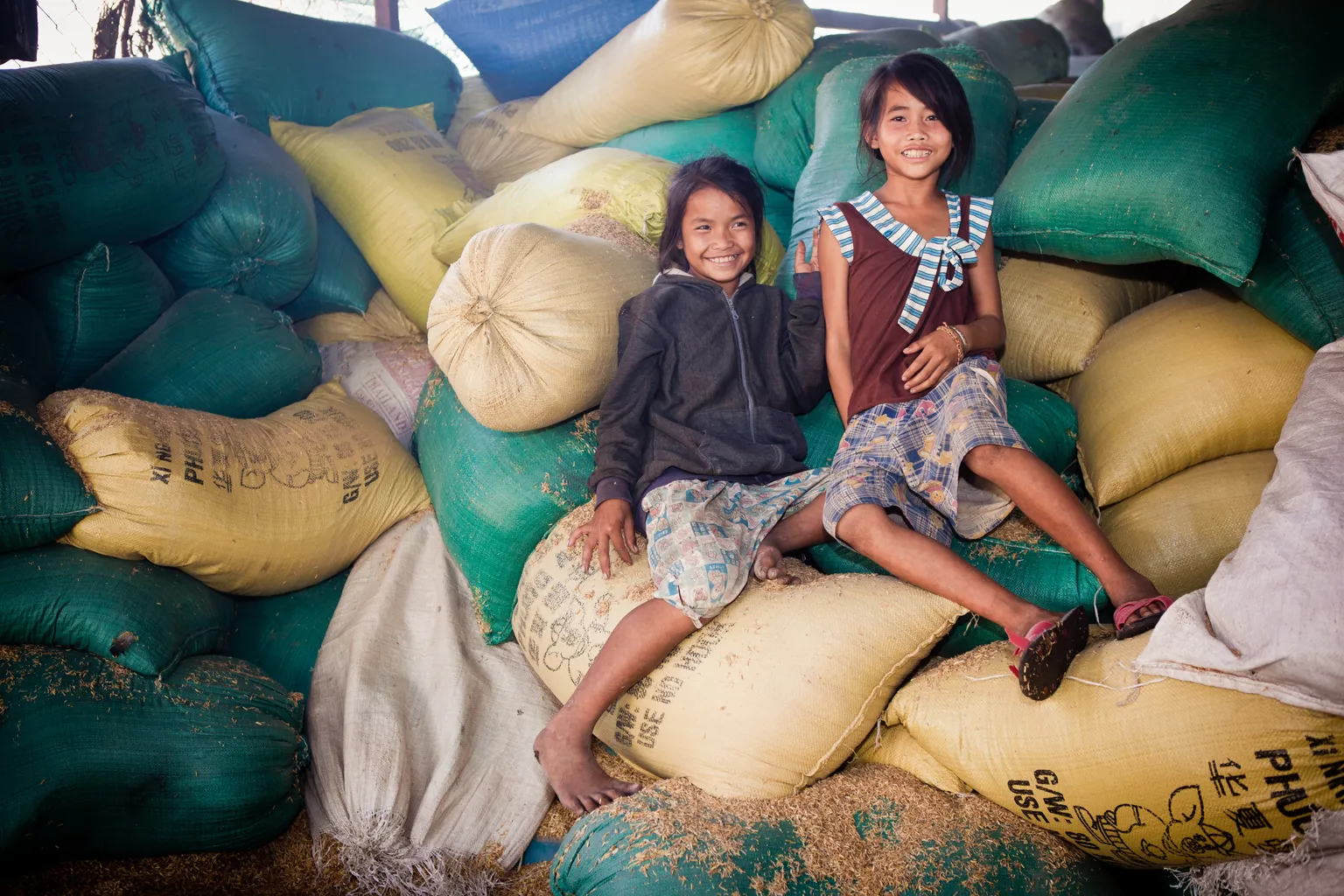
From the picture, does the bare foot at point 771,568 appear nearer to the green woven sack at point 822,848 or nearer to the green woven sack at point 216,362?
the green woven sack at point 822,848

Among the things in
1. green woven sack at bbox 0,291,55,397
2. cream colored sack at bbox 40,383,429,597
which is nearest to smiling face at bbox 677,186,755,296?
cream colored sack at bbox 40,383,429,597

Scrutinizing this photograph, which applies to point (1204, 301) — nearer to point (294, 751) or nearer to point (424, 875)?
point (424, 875)

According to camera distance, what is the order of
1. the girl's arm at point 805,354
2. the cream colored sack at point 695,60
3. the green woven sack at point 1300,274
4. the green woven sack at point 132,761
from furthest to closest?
1. the cream colored sack at point 695,60
2. the girl's arm at point 805,354
3. the green woven sack at point 1300,274
4. the green woven sack at point 132,761

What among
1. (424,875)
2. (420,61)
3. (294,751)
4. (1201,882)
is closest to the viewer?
(1201,882)

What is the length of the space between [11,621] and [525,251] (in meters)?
0.97

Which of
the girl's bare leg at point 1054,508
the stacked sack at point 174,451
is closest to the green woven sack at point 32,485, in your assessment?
the stacked sack at point 174,451

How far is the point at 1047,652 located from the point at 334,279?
6.10ft

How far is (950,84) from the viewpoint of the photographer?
172cm

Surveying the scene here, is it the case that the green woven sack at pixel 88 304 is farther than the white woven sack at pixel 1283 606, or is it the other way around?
the green woven sack at pixel 88 304

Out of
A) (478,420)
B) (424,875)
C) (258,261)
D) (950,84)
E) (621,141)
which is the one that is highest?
(950,84)

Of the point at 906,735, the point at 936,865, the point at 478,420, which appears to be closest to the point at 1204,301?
the point at 906,735

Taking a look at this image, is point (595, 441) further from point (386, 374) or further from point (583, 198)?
point (386, 374)

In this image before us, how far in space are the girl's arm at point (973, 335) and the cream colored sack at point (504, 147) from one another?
136 centimetres

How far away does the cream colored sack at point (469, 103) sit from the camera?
289cm
